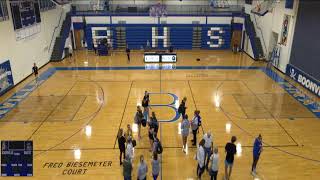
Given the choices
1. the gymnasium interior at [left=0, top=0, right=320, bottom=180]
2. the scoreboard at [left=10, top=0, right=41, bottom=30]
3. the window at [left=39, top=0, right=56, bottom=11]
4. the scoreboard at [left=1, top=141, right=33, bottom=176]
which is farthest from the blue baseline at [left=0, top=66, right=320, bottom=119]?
the scoreboard at [left=1, top=141, right=33, bottom=176]

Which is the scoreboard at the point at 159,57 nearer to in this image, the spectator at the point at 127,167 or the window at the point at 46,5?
the window at the point at 46,5

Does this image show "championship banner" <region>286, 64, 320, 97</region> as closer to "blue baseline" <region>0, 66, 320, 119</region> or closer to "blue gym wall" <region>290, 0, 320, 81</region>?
"blue gym wall" <region>290, 0, 320, 81</region>

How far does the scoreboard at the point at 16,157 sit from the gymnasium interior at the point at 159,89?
0.10 ft

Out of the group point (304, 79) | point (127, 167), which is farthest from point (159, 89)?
point (127, 167)

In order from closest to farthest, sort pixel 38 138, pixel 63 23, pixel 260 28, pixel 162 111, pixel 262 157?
pixel 262 157 → pixel 38 138 → pixel 162 111 → pixel 260 28 → pixel 63 23

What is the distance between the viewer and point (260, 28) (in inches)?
1091

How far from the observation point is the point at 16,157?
8.24m

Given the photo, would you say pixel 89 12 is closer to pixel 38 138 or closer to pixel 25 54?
pixel 25 54

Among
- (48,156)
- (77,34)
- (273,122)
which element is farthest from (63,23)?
(273,122)

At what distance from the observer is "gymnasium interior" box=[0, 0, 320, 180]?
1100 centimetres

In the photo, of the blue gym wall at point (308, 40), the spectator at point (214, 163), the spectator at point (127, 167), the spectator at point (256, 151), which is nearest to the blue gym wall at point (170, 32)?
the blue gym wall at point (308, 40)

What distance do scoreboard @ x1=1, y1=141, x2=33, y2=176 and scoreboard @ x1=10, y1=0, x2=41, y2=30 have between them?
14.4m

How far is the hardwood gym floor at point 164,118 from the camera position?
11141 millimetres

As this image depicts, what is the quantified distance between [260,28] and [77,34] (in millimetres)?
19212
